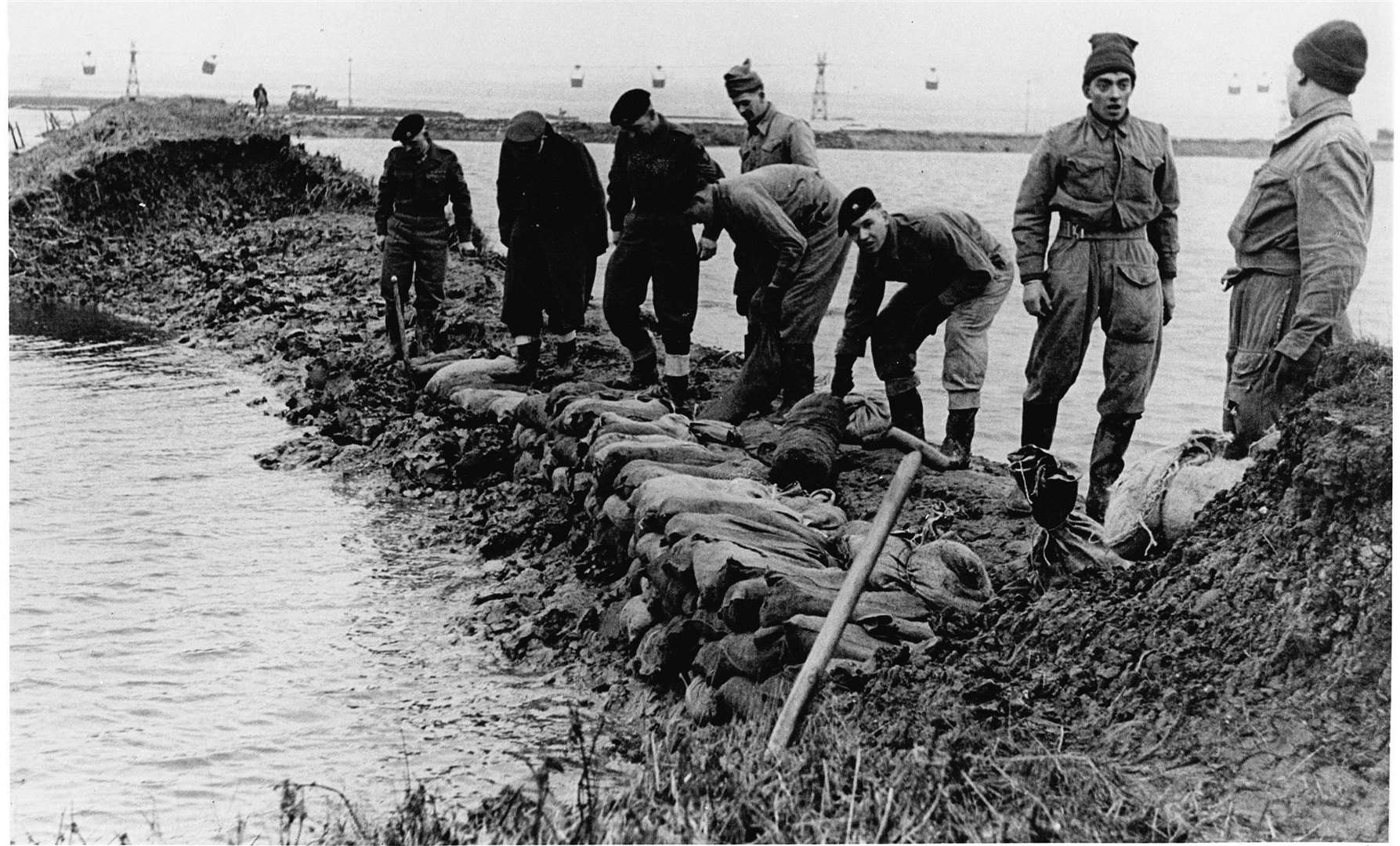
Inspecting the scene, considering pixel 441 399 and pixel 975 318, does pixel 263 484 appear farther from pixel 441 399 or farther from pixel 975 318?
pixel 975 318

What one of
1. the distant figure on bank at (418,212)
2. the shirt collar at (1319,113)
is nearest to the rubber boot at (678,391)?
the distant figure on bank at (418,212)

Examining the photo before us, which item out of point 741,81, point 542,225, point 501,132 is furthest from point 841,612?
point 501,132

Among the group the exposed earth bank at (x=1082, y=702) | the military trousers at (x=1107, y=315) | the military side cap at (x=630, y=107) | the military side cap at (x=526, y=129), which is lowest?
the exposed earth bank at (x=1082, y=702)

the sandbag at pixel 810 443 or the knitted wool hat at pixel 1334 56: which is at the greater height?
the knitted wool hat at pixel 1334 56

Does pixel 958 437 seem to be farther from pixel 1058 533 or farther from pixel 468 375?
pixel 468 375

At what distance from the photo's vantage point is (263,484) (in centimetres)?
786

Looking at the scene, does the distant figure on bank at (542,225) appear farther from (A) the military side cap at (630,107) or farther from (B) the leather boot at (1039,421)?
(B) the leather boot at (1039,421)

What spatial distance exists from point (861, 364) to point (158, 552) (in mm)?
8249

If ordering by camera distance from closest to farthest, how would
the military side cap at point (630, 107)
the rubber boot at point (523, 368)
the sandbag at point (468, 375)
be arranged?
the military side cap at point (630, 107) < the rubber boot at point (523, 368) < the sandbag at point (468, 375)

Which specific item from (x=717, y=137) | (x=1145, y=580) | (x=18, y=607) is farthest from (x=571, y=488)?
(x=717, y=137)

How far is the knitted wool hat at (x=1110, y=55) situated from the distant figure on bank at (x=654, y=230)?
2365 mm

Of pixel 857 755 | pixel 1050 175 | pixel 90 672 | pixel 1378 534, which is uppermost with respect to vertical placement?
pixel 1050 175

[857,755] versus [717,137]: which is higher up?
[717,137]

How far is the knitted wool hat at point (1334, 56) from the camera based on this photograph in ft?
14.5
